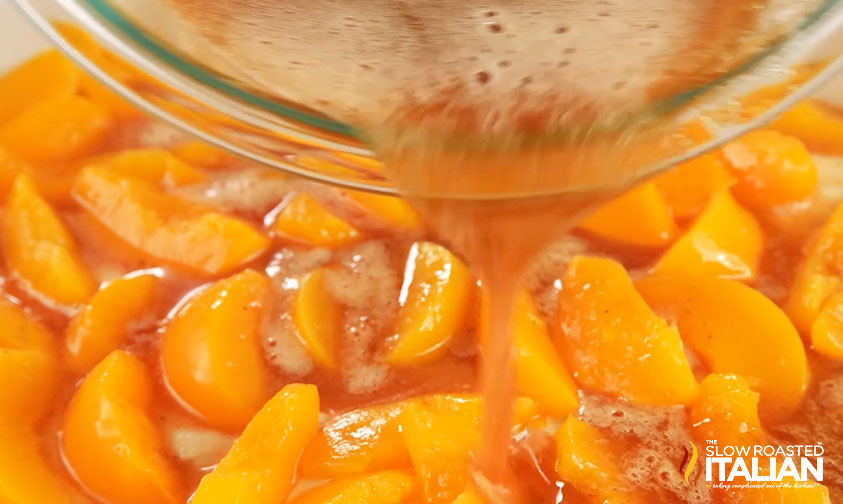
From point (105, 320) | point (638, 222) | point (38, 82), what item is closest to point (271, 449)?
point (105, 320)

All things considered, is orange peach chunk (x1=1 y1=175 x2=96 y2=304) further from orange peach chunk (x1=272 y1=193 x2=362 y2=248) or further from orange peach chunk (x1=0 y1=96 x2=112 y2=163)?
orange peach chunk (x1=272 y1=193 x2=362 y2=248)

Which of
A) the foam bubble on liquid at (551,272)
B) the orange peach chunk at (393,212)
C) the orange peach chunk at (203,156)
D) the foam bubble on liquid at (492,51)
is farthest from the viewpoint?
the orange peach chunk at (203,156)

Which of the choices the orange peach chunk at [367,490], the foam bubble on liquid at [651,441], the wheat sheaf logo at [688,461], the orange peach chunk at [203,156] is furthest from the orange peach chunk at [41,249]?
the wheat sheaf logo at [688,461]

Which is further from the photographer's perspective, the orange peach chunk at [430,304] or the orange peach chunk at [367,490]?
the orange peach chunk at [430,304]

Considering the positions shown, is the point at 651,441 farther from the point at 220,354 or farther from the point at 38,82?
the point at 38,82

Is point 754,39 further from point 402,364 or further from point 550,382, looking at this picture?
point 402,364

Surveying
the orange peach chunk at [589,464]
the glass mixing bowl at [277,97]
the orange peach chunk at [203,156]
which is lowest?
the orange peach chunk at [589,464]

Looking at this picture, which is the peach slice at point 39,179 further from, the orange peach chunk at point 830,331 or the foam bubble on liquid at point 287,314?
the orange peach chunk at point 830,331
